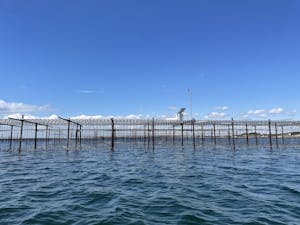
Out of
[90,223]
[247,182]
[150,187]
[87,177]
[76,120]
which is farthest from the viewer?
[76,120]

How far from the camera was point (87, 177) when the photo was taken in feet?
46.8

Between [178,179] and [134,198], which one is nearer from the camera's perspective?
[134,198]

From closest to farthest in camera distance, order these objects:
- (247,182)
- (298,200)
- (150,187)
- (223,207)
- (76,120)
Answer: (223,207) → (298,200) → (150,187) → (247,182) → (76,120)

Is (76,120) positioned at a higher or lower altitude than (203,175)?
higher

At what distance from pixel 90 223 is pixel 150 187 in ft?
15.5

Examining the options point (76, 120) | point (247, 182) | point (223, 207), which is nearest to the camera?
point (223, 207)

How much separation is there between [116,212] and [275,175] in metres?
10.3

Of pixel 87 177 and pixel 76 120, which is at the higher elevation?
pixel 76 120

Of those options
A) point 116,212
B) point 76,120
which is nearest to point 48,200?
point 116,212

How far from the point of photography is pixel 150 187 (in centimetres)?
1143

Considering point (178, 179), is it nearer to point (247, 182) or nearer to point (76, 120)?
point (247, 182)

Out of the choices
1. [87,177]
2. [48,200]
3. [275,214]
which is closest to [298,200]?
[275,214]

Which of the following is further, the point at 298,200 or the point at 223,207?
the point at 298,200

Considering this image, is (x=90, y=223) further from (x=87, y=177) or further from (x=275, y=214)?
(x=87, y=177)
